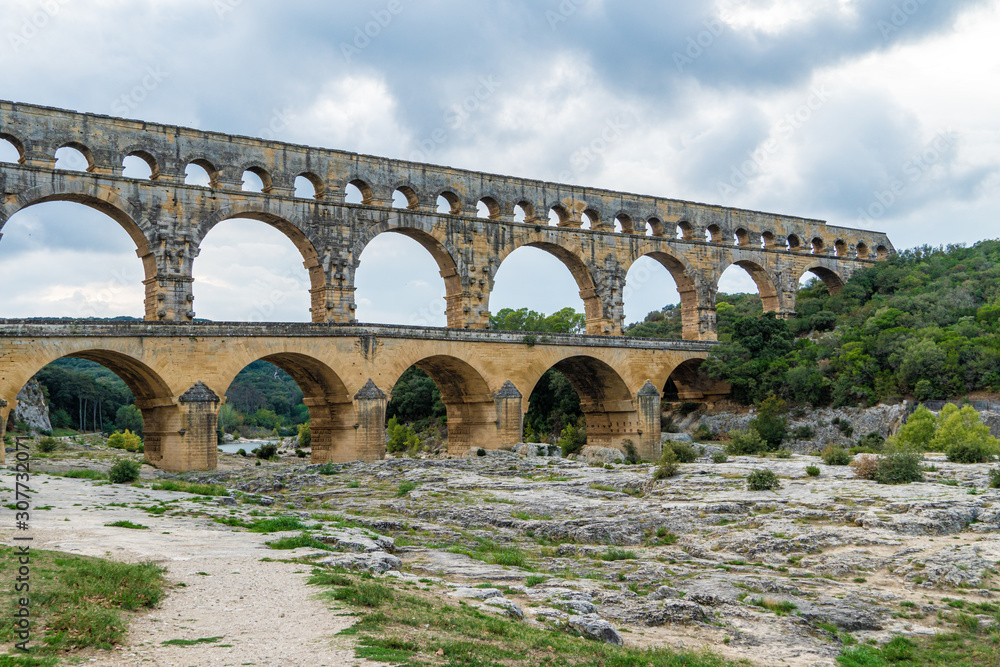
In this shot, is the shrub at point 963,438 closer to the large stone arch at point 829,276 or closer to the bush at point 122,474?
the large stone arch at point 829,276

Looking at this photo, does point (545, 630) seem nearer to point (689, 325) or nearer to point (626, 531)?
point (626, 531)

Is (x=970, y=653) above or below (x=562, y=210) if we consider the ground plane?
below

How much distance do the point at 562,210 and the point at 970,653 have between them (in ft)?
106

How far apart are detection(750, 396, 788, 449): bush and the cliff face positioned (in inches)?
1615

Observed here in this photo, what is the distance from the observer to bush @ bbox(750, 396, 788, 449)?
126 feet

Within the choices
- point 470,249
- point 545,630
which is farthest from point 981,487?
point 470,249

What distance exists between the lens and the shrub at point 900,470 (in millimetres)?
21719

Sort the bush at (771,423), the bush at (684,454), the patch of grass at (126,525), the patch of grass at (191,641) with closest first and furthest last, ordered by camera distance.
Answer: the patch of grass at (191,641) < the patch of grass at (126,525) < the bush at (684,454) < the bush at (771,423)

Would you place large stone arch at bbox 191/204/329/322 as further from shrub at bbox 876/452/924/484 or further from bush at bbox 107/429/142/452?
shrub at bbox 876/452/924/484

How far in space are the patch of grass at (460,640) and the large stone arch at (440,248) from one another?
86.9 ft

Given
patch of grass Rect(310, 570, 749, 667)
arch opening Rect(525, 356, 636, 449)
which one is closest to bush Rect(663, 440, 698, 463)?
arch opening Rect(525, 356, 636, 449)

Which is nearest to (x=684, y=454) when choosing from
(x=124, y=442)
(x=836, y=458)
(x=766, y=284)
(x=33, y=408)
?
(x=836, y=458)

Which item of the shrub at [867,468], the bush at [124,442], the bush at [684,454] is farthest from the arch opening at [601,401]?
the bush at [124,442]

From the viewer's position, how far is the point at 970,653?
1048 centimetres
